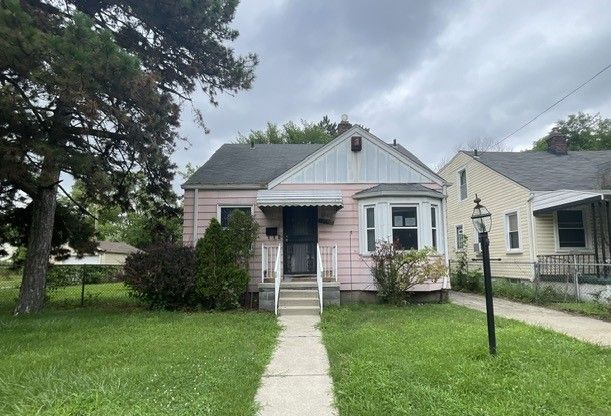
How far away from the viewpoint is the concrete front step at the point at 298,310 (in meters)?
9.27

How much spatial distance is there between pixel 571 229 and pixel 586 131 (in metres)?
26.0

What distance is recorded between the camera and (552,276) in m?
12.3

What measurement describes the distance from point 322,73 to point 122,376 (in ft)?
42.4

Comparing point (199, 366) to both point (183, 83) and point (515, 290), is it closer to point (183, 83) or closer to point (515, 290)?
point (183, 83)

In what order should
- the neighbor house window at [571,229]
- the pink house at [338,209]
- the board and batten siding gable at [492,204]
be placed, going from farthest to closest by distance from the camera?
the board and batten siding gable at [492,204] < the neighbor house window at [571,229] < the pink house at [338,209]

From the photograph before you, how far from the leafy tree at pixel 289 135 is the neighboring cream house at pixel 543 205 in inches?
763

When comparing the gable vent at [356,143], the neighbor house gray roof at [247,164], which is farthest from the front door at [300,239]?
the gable vent at [356,143]

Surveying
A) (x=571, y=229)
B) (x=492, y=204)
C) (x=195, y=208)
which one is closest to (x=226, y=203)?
(x=195, y=208)

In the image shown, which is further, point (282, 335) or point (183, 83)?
point (183, 83)

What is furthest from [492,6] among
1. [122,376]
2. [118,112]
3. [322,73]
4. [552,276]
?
[122,376]

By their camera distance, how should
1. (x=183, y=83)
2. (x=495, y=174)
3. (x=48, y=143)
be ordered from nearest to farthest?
(x=48, y=143), (x=183, y=83), (x=495, y=174)

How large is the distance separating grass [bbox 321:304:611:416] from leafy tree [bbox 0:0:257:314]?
20.1 ft

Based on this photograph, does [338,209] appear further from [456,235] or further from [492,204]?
[456,235]

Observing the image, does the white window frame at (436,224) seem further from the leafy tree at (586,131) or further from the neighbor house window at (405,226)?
the leafy tree at (586,131)
